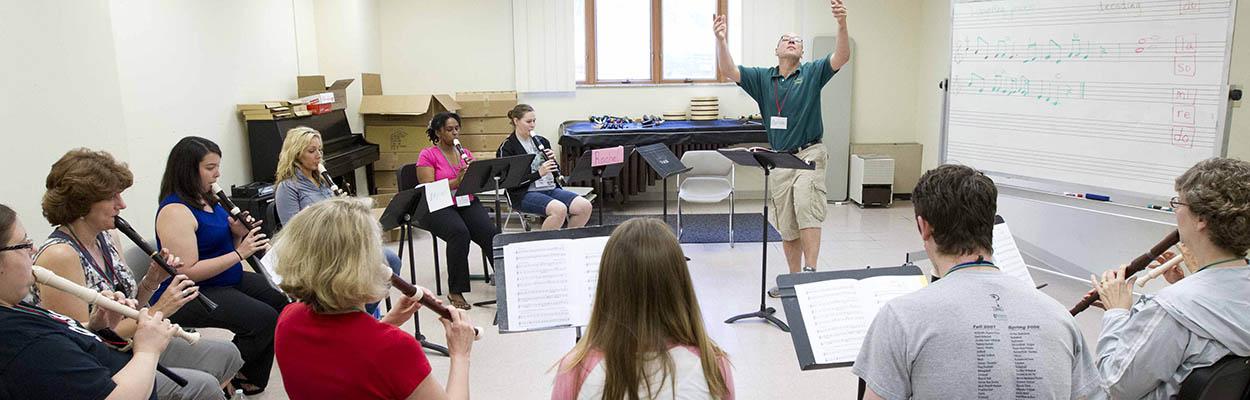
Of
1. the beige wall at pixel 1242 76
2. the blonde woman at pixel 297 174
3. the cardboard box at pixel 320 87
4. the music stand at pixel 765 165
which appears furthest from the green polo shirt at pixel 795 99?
the cardboard box at pixel 320 87

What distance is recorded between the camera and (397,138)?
21.1ft

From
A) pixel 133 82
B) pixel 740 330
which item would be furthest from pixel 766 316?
pixel 133 82

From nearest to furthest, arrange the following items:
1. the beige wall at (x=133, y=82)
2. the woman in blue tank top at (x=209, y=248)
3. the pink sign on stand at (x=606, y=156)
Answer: the woman in blue tank top at (x=209, y=248)
the beige wall at (x=133, y=82)
the pink sign on stand at (x=606, y=156)

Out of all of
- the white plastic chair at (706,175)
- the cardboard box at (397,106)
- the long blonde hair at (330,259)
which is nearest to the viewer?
the long blonde hair at (330,259)

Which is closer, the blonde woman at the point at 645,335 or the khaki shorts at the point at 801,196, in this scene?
the blonde woman at the point at 645,335

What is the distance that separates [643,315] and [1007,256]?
4.48 feet

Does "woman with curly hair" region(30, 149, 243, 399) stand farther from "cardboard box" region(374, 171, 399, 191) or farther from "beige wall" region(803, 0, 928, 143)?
"beige wall" region(803, 0, 928, 143)

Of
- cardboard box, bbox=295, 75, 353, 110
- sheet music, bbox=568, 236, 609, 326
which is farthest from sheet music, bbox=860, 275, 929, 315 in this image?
cardboard box, bbox=295, 75, 353, 110

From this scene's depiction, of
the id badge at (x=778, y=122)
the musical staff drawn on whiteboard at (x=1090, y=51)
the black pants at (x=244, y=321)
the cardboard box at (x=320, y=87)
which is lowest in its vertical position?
the black pants at (x=244, y=321)

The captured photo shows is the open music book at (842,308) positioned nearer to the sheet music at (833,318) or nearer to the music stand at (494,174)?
the sheet music at (833,318)

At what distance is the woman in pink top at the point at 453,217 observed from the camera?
13.7ft

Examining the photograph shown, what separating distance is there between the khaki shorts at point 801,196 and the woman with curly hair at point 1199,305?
2.22m

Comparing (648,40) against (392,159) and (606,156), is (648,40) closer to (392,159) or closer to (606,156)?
(392,159)

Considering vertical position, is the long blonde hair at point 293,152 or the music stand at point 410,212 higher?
the long blonde hair at point 293,152
